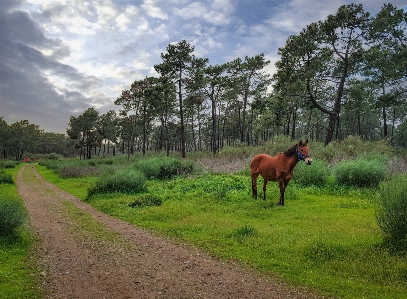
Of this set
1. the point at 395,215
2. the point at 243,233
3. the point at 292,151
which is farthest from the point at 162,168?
Answer: the point at 395,215

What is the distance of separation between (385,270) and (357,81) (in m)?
30.3

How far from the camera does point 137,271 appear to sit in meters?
6.02

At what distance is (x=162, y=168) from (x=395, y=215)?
1687cm

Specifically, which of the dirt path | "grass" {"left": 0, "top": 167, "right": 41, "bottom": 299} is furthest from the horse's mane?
"grass" {"left": 0, "top": 167, "right": 41, "bottom": 299}

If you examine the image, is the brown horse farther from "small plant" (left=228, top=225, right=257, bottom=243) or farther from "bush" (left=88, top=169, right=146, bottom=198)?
"bush" (left=88, top=169, right=146, bottom=198)

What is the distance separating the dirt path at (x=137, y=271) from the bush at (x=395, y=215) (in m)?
3.07

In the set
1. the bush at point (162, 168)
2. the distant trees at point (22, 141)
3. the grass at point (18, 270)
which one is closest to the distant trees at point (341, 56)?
the bush at point (162, 168)

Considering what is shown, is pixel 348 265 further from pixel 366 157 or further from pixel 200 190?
pixel 366 157

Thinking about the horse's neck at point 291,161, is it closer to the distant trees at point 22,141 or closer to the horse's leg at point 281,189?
the horse's leg at point 281,189

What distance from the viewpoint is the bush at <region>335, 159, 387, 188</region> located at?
554 inches

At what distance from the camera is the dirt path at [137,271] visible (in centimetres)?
507

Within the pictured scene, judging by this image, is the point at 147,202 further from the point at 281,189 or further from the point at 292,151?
the point at 292,151

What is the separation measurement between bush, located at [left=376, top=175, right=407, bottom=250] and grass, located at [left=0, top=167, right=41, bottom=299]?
7.31 meters

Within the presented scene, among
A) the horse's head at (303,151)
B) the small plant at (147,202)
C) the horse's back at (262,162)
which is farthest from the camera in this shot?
the small plant at (147,202)
